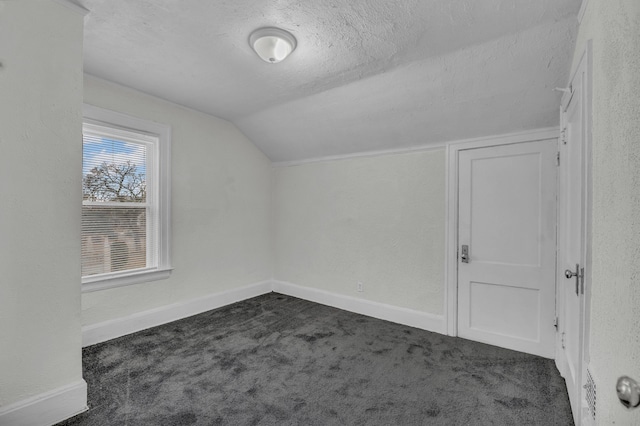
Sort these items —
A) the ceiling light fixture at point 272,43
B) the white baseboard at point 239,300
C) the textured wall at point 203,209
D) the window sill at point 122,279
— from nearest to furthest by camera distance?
the ceiling light fixture at point 272,43, the window sill at point 122,279, the white baseboard at point 239,300, the textured wall at point 203,209

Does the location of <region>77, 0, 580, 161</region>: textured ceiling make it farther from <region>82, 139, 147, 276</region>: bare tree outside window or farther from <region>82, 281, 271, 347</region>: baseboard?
<region>82, 281, 271, 347</region>: baseboard

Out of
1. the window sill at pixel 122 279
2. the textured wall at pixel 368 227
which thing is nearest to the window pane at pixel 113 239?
the window sill at pixel 122 279

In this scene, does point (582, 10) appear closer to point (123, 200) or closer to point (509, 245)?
point (509, 245)

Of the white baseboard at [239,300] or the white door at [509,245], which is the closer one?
the white door at [509,245]

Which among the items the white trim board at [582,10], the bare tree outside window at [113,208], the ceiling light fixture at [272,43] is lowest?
the bare tree outside window at [113,208]

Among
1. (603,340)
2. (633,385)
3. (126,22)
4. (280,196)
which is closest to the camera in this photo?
(633,385)

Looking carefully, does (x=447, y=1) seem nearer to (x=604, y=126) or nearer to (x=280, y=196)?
(x=604, y=126)

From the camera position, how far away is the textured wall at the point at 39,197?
1.62 metres

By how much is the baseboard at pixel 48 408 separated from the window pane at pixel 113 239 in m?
1.27

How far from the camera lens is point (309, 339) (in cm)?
293

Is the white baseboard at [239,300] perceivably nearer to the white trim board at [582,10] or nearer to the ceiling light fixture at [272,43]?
the white trim board at [582,10]

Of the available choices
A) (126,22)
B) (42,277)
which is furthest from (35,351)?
(126,22)

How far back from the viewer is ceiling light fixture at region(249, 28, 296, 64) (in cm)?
198

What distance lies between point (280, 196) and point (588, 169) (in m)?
3.59
